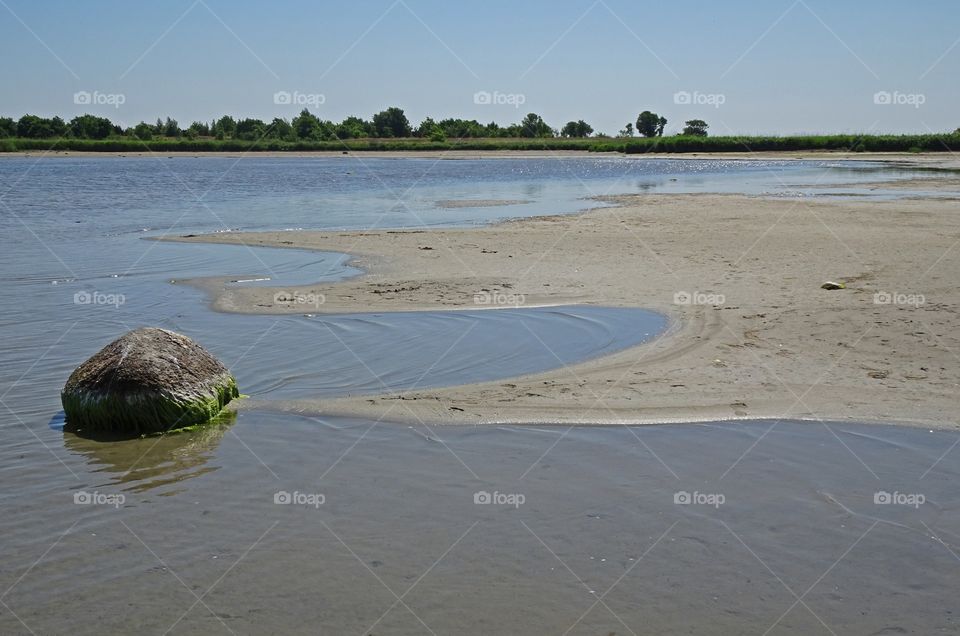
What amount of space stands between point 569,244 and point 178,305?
28.6 ft

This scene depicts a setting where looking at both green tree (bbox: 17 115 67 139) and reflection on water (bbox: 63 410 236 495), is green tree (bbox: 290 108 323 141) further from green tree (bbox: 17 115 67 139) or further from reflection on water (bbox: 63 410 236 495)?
reflection on water (bbox: 63 410 236 495)

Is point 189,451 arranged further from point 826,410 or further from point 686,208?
point 686,208

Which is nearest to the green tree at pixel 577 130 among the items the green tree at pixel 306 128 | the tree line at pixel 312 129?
the tree line at pixel 312 129

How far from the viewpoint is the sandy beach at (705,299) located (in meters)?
8.65

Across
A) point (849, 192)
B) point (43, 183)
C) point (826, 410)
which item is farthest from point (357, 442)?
point (43, 183)

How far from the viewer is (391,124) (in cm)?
13362

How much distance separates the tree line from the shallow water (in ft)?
375

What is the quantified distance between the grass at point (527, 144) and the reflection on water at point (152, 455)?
9255cm

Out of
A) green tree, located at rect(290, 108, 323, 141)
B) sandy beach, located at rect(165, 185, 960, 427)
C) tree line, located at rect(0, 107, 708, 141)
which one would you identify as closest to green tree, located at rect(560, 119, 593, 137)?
tree line, located at rect(0, 107, 708, 141)

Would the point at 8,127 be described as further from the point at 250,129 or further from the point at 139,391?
the point at 139,391

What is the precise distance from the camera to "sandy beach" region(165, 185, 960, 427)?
8.65 m

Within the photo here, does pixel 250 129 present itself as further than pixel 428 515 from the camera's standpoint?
Yes

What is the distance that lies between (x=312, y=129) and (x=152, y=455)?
11736 centimetres

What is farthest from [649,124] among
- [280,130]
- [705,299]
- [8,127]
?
[705,299]
